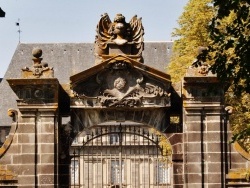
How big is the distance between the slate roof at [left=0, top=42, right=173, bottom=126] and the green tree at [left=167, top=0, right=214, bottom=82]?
22425 mm

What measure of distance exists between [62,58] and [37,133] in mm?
38122

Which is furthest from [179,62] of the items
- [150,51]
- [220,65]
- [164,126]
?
[150,51]

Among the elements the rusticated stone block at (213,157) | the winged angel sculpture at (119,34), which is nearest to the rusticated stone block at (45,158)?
the winged angel sculpture at (119,34)

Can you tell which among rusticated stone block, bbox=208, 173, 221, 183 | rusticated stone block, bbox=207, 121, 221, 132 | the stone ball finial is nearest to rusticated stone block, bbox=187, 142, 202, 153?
rusticated stone block, bbox=207, 121, 221, 132

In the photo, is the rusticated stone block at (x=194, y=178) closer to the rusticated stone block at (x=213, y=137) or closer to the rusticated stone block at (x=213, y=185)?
the rusticated stone block at (x=213, y=185)

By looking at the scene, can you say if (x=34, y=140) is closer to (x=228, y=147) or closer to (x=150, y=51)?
(x=228, y=147)

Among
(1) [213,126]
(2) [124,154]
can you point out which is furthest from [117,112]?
(2) [124,154]

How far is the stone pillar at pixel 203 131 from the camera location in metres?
17.5

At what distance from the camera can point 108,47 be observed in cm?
1795

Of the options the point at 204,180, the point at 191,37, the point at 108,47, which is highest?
the point at 191,37

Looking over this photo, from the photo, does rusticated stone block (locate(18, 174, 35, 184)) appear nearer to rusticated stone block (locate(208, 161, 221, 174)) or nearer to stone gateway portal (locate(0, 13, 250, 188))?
stone gateway portal (locate(0, 13, 250, 188))

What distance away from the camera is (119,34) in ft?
58.5

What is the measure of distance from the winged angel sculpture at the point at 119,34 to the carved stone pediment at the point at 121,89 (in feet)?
1.48

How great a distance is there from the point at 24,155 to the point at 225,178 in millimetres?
3862
